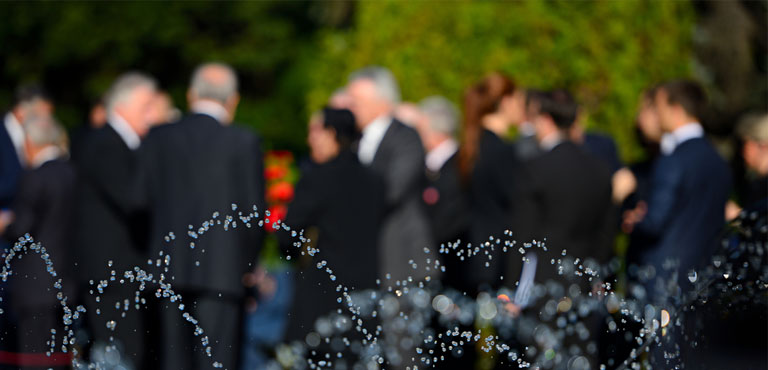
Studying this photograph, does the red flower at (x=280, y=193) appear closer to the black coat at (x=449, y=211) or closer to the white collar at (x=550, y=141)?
the black coat at (x=449, y=211)

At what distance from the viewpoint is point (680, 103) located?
4730 mm

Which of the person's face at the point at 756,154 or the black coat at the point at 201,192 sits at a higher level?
the black coat at the point at 201,192

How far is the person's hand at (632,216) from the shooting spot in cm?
506

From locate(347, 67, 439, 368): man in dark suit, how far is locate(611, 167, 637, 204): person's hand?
40.7 inches

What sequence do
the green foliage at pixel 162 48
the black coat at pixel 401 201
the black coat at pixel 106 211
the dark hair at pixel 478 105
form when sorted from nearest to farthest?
the black coat at pixel 106 211, the black coat at pixel 401 201, the dark hair at pixel 478 105, the green foliage at pixel 162 48

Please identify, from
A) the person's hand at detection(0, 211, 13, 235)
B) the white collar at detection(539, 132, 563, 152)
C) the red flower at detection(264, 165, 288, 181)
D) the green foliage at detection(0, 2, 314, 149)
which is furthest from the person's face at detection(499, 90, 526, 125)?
the green foliage at detection(0, 2, 314, 149)

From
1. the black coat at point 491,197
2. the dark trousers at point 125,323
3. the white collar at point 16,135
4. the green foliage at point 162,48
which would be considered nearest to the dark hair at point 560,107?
the black coat at point 491,197

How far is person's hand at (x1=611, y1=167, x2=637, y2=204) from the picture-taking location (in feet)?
17.5

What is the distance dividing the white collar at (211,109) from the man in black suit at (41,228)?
2.39 feet

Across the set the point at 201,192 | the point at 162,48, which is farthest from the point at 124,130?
the point at 162,48

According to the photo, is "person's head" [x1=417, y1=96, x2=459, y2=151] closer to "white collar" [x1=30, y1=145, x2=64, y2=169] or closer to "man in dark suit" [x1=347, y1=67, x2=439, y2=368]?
"man in dark suit" [x1=347, y1=67, x2=439, y2=368]

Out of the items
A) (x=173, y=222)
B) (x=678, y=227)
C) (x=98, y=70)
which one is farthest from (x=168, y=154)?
(x=98, y=70)

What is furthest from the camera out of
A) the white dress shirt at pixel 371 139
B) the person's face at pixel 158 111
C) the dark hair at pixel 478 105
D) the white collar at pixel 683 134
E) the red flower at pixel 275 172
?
the red flower at pixel 275 172

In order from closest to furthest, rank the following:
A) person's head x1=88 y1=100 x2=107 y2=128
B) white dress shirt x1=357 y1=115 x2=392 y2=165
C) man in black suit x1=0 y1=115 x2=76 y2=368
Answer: man in black suit x1=0 y1=115 x2=76 y2=368, white dress shirt x1=357 y1=115 x2=392 y2=165, person's head x1=88 y1=100 x2=107 y2=128
